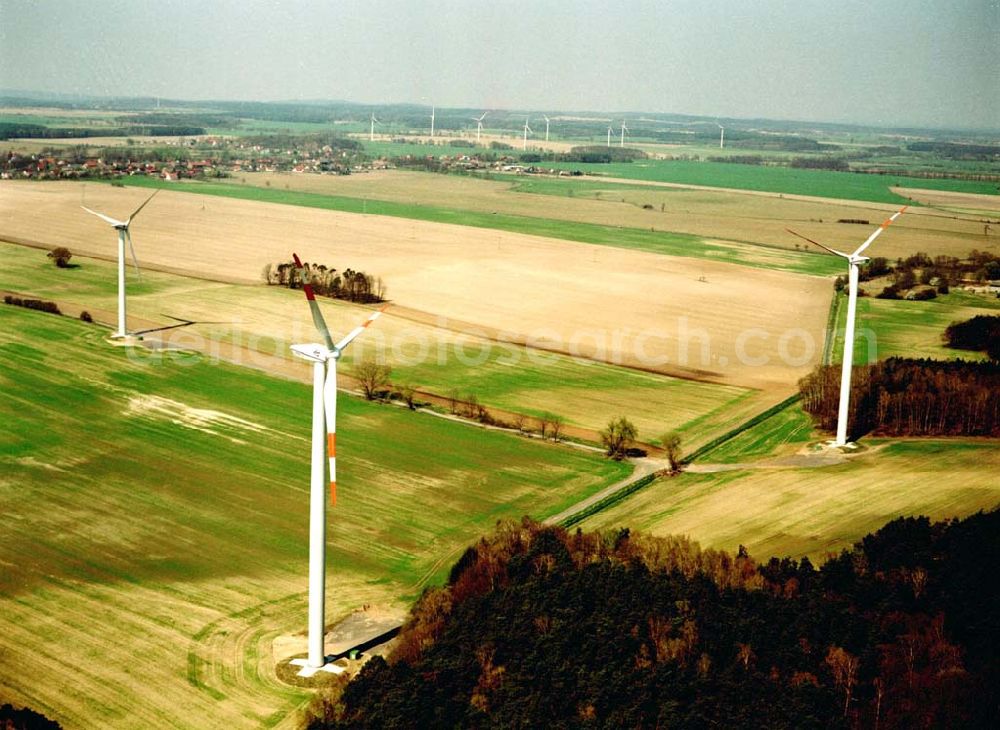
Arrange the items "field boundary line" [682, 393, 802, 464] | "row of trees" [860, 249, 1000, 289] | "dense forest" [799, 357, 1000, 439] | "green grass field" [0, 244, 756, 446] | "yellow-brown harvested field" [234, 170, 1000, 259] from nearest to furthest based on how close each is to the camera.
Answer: "field boundary line" [682, 393, 802, 464], "dense forest" [799, 357, 1000, 439], "green grass field" [0, 244, 756, 446], "row of trees" [860, 249, 1000, 289], "yellow-brown harvested field" [234, 170, 1000, 259]

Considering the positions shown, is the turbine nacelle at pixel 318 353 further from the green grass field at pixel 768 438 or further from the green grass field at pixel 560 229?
the green grass field at pixel 560 229

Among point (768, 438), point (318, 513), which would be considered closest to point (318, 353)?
point (318, 513)

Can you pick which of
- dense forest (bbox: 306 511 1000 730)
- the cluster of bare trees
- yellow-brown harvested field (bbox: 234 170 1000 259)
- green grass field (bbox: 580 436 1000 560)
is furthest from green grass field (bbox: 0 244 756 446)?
yellow-brown harvested field (bbox: 234 170 1000 259)

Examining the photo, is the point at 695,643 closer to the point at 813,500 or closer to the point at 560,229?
the point at 813,500

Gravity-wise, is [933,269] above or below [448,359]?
above

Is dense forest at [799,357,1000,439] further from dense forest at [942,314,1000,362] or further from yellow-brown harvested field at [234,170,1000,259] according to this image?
yellow-brown harvested field at [234,170,1000,259]
